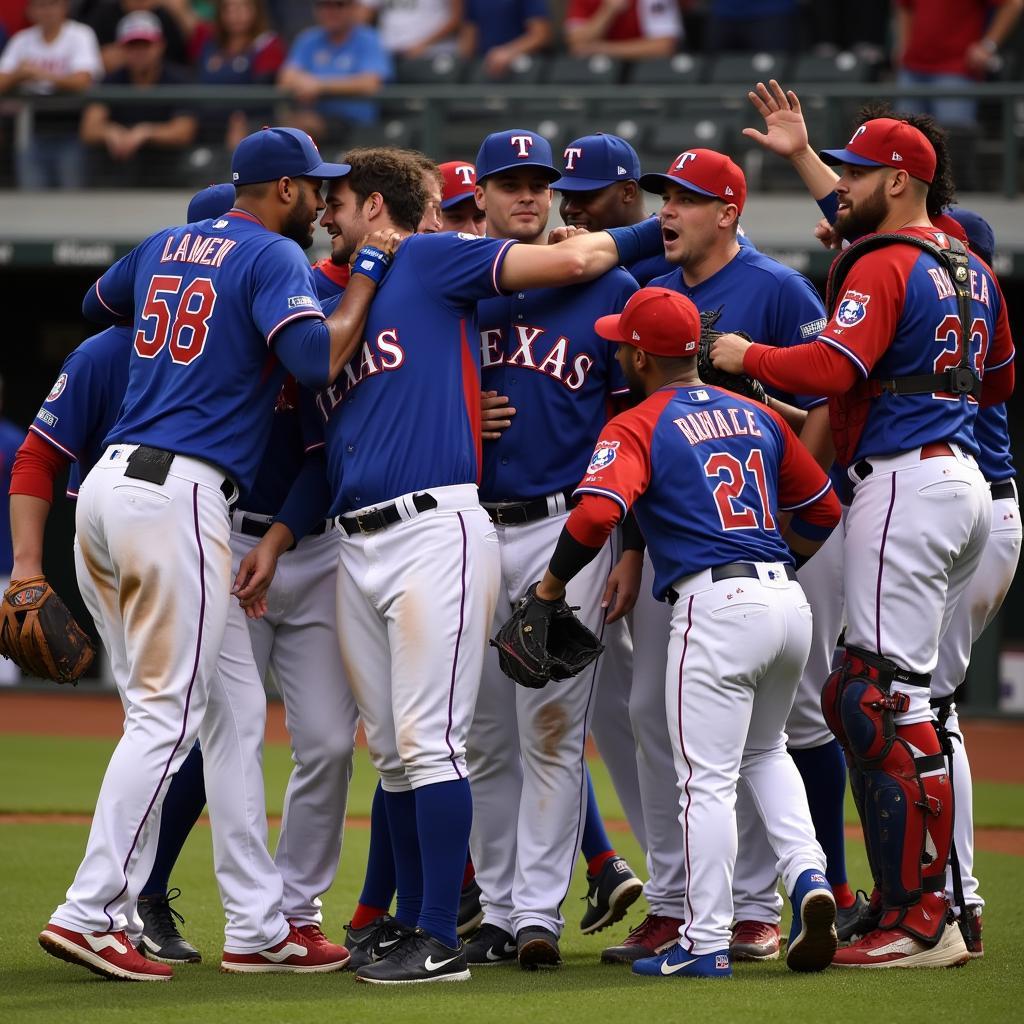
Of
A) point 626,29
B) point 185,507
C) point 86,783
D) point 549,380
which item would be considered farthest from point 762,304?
point 626,29

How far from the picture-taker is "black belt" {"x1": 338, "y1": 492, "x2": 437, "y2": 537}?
14.1 ft

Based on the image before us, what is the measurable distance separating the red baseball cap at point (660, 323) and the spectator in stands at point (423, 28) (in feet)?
29.9

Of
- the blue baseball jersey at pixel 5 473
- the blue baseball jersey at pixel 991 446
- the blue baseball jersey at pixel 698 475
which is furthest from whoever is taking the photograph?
the blue baseball jersey at pixel 5 473

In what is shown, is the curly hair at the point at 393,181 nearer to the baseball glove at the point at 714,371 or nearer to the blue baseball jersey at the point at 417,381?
the blue baseball jersey at the point at 417,381

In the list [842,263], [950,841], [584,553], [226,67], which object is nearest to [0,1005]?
[584,553]

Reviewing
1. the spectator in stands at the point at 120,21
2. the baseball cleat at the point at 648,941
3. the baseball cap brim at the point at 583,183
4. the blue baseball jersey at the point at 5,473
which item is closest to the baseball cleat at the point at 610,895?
the baseball cleat at the point at 648,941

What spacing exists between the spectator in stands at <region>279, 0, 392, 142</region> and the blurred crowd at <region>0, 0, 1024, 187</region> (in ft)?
0.03

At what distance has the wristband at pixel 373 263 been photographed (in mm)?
4422

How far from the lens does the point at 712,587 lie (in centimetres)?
420

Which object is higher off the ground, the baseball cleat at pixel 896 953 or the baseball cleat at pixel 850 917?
the baseball cleat at pixel 896 953

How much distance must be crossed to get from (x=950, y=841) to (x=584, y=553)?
1.28 metres

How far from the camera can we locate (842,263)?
4.59m

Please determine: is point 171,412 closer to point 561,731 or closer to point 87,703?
point 561,731

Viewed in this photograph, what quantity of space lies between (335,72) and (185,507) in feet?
27.0
